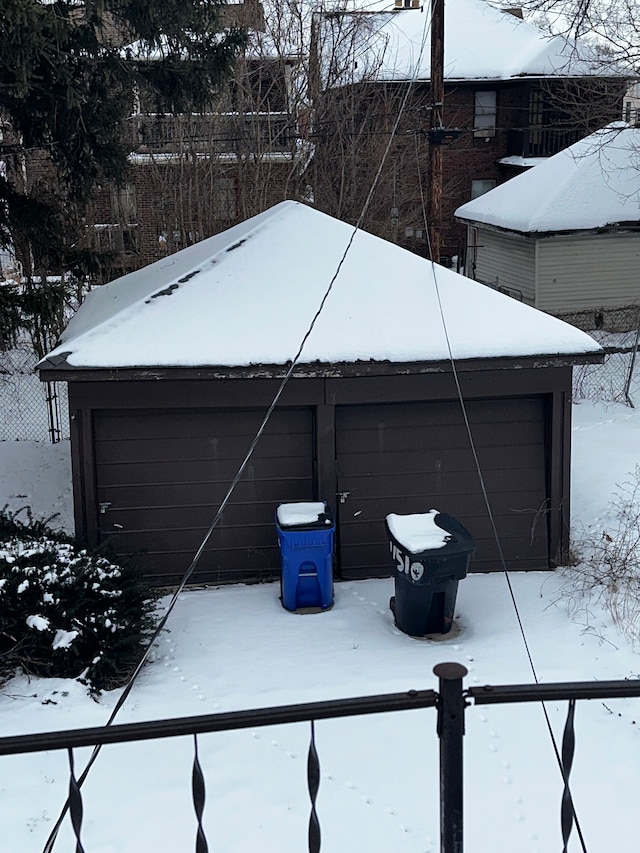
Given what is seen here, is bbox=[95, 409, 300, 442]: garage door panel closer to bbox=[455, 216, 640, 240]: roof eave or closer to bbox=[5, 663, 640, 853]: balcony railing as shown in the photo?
bbox=[5, 663, 640, 853]: balcony railing

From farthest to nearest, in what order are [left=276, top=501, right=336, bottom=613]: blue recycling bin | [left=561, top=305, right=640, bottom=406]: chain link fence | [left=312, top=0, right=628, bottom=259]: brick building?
[left=312, top=0, right=628, bottom=259]: brick building < [left=561, top=305, right=640, bottom=406]: chain link fence < [left=276, top=501, right=336, bottom=613]: blue recycling bin

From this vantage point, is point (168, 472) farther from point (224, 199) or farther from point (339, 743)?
point (224, 199)

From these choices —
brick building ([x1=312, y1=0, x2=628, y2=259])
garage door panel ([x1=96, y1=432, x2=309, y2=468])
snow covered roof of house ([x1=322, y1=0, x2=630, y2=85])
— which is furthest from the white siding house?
garage door panel ([x1=96, y1=432, x2=309, y2=468])

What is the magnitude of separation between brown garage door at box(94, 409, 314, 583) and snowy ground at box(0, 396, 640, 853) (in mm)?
626

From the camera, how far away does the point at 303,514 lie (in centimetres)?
909

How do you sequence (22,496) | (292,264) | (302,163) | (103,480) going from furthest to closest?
(302,163)
(22,496)
(292,264)
(103,480)

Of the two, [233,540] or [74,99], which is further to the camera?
[233,540]

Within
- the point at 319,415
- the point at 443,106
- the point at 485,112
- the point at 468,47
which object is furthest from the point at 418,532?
the point at 468,47

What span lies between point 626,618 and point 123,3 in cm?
760

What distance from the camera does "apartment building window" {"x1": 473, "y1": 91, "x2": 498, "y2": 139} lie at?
3244 centimetres

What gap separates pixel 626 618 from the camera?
→ 826 cm

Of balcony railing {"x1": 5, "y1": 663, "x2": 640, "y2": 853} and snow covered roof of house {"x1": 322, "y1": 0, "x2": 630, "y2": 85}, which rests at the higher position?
snow covered roof of house {"x1": 322, "y1": 0, "x2": 630, "y2": 85}

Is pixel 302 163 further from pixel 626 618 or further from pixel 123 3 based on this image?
pixel 626 618

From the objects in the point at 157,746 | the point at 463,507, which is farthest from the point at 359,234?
the point at 157,746
